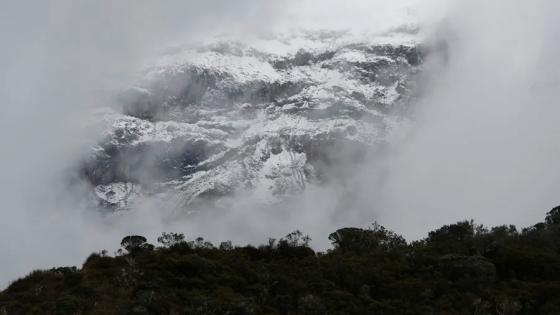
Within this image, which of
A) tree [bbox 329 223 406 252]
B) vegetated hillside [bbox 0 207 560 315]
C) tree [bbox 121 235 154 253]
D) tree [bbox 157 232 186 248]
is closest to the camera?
vegetated hillside [bbox 0 207 560 315]

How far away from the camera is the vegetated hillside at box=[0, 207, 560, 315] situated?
4941cm

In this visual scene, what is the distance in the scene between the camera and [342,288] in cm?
5678

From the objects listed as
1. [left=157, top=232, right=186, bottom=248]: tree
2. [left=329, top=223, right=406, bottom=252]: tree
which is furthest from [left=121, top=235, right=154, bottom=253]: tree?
[left=329, top=223, right=406, bottom=252]: tree

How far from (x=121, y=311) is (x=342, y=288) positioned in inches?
720

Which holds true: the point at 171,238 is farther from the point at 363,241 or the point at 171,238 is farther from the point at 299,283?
→ the point at 299,283

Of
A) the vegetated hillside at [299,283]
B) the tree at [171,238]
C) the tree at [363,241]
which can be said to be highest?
the tree at [171,238]

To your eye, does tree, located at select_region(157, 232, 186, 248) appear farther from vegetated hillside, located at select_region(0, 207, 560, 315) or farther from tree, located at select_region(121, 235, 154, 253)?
vegetated hillside, located at select_region(0, 207, 560, 315)

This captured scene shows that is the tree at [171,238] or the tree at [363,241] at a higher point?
the tree at [171,238]

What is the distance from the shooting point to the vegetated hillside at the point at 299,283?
49406 mm

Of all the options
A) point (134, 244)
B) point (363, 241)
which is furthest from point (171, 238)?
point (363, 241)

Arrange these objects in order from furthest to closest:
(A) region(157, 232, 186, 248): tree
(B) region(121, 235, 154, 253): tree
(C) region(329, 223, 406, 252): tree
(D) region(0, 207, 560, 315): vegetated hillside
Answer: (A) region(157, 232, 186, 248): tree < (C) region(329, 223, 406, 252): tree < (B) region(121, 235, 154, 253): tree < (D) region(0, 207, 560, 315): vegetated hillside

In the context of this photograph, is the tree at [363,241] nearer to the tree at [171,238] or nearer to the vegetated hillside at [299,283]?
the vegetated hillside at [299,283]

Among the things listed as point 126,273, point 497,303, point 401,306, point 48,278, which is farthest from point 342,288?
point 48,278

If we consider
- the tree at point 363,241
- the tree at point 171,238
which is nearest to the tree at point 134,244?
the tree at point 171,238
